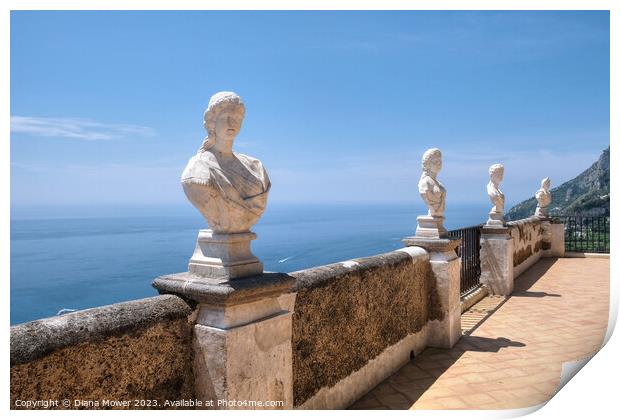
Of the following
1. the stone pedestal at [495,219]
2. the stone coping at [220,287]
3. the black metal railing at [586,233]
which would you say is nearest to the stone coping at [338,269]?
the stone coping at [220,287]

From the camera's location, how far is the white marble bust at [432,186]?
19.1ft

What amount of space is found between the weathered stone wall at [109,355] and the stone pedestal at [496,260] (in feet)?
25.6

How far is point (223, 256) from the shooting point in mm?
2539

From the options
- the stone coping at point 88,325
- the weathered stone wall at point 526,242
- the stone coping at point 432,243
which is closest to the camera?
the stone coping at point 88,325

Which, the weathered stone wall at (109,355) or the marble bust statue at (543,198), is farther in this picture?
the marble bust statue at (543,198)

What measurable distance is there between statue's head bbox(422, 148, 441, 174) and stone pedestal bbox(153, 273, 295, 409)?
3649 millimetres

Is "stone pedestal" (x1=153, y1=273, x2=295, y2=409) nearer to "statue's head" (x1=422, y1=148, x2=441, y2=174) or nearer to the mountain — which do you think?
"statue's head" (x1=422, y1=148, x2=441, y2=174)

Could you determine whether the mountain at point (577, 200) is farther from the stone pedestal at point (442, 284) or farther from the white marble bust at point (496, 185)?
the stone pedestal at point (442, 284)

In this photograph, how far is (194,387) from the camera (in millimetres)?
2543

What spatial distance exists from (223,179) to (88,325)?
0.93 meters

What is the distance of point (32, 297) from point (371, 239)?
21.5 metres

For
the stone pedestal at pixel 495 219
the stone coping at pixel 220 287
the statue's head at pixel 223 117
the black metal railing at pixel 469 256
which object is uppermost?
the statue's head at pixel 223 117

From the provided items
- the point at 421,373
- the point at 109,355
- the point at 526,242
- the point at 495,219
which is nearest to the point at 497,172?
the point at 495,219

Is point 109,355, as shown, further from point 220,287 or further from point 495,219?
point 495,219
